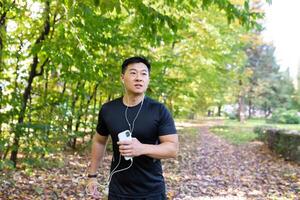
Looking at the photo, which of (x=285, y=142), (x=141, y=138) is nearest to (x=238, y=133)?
(x=285, y=142)

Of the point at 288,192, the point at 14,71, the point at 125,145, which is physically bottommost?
the point at 288,192

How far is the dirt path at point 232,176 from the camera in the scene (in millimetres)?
7664

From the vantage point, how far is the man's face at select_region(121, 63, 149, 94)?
309 centimetres

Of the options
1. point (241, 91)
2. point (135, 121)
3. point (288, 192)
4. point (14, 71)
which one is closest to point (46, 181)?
point (14, 71)

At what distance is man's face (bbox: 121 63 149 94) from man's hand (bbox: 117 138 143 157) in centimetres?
43

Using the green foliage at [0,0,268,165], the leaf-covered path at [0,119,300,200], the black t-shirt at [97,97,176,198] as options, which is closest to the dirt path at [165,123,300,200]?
the leaf-covered path at [0,119,300,200]

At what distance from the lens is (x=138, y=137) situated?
2.97 meters

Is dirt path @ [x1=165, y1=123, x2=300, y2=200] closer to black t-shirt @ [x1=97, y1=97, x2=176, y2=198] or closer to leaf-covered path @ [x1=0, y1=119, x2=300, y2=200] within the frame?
leaf-covered path @ [x1=0, y1=119, x2=300, y2=200]

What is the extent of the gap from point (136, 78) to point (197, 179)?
6.27 metres

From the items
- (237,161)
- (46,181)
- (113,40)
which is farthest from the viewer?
(237,161)

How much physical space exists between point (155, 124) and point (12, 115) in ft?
17.4

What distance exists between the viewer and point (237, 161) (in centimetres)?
1238

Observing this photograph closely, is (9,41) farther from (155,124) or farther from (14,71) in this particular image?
(155,124)

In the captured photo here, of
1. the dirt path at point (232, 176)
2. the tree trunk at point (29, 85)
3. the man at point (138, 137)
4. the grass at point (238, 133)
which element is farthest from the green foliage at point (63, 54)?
the grass at point (238, 133)
